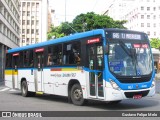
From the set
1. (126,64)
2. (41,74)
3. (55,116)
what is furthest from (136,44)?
(41,74)

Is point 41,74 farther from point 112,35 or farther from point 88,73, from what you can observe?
point 112,35

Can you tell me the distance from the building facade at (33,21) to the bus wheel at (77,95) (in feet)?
346

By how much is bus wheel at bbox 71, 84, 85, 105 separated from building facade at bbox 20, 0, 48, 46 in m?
105

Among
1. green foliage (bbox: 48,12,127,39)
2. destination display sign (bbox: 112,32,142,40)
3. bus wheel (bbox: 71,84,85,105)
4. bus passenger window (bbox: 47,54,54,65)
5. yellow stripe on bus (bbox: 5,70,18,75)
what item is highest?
green foliage (bbox: 48,12,127,39)

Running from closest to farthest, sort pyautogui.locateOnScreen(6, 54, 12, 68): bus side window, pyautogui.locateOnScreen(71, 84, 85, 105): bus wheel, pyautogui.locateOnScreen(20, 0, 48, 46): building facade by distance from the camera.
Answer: pyautogui.locateOnScreen(71, 84, 85, 105): bus wheel → pyautogui.locateOnScreen(6, 54, 12, 68): bus side window → pyautogui.locateOnScreen(20, 0, 48, 46): building facade

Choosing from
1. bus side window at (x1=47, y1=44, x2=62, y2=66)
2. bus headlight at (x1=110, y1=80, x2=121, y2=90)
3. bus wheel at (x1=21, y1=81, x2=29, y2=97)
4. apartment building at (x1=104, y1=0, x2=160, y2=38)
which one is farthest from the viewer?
apartment building at (x1=104, y1=0, x2=160, y2=38)

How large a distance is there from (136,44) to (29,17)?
109 meters

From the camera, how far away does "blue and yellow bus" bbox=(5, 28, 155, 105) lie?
472 inches

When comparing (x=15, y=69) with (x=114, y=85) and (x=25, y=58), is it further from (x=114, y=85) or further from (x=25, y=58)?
(x=114, y=85)

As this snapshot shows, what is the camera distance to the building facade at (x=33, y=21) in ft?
389

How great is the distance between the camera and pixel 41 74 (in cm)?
1659

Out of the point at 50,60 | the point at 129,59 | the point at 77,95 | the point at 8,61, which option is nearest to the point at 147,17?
the point at 8,61

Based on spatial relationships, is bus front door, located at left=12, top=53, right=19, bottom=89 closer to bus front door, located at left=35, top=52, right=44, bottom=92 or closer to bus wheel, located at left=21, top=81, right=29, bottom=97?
bus wheel, located at left=21, top=81, right=29, bottom=97

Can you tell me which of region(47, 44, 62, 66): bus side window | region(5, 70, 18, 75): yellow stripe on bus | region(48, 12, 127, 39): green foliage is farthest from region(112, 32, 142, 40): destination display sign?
region(48, 12, 127, 39): green foliage
